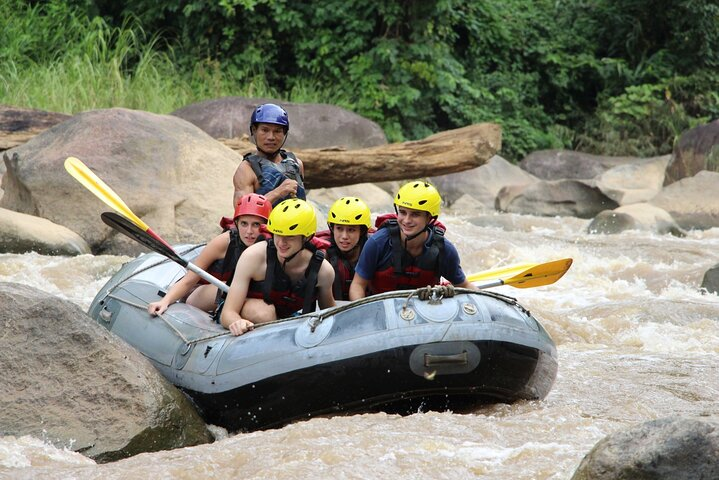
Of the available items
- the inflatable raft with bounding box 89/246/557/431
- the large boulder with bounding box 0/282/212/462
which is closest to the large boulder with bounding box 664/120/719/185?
the inflatable raft with bounding box 89/246/557/431

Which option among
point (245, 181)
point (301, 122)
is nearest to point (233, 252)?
point (245, 181)

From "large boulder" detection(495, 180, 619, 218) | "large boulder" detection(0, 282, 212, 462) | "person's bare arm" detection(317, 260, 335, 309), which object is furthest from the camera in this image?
"large boulder" detection(495, 180, 619, 218)

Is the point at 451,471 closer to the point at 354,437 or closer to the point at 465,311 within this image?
the point at 354,437

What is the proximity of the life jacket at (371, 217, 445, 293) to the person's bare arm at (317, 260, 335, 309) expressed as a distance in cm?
33

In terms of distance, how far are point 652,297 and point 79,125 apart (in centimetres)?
477

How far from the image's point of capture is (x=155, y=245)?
530 cm

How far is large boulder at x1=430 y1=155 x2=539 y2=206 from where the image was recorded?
47.0ft

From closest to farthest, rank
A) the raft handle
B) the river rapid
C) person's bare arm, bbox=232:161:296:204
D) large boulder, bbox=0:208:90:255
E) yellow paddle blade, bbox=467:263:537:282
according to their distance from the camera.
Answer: the river rapid, the raft handle, person's bare arm, bbox=232:161:296:204, yellow paddle blade, bbox=467:263:537:282, large boulder, bbox=0:208:90:255

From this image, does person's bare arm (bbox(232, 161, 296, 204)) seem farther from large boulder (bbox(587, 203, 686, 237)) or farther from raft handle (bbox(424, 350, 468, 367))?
large boulder (bbox(587, 203, 686, 237))

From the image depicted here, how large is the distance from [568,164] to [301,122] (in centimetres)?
525

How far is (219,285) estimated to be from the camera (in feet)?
16.2

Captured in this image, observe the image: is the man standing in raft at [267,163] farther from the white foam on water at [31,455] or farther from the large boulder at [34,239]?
the large boulder at [34,239]

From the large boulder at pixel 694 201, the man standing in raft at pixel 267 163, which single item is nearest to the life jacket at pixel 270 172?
the man standing in raft at pixel 267 163

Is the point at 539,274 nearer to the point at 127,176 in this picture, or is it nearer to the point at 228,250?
the point at 228,250
